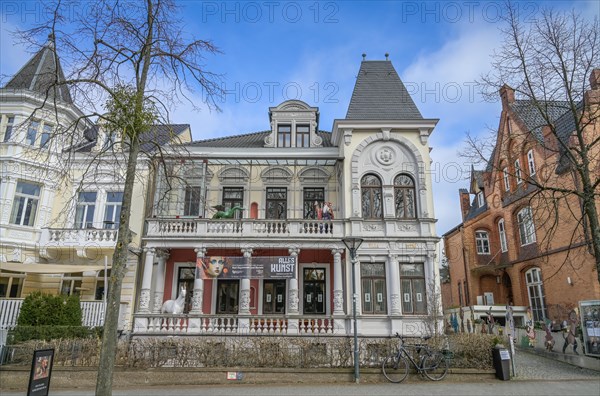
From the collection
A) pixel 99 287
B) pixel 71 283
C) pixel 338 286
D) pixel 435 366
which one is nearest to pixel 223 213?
pixel 338 286

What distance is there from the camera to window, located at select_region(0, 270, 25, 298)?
1828cm

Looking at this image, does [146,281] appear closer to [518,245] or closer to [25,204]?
[25,204]

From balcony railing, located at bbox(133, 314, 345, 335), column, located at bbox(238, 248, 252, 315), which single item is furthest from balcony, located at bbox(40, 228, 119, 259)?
column, located at bbox(238, 248, 252, 315)

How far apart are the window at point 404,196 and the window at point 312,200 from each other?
13.0 feet

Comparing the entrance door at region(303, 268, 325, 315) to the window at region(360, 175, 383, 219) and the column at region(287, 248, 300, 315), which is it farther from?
the window at region(360, 175, 383, 219)

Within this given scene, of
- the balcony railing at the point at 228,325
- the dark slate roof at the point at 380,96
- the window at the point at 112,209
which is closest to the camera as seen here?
the balcony railing at the point at 228,325

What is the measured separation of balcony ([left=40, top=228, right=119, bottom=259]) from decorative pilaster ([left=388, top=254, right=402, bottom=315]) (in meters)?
12.9

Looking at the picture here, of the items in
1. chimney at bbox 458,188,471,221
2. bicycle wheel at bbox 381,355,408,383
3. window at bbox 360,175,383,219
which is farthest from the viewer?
chimney at bbox 458,188,471,221

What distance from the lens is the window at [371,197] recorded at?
63.4 ft

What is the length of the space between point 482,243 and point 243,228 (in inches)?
911

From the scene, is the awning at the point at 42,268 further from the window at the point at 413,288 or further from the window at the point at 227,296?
the window at the point at 413,288

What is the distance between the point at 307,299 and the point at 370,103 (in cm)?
1089

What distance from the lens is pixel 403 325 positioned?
1733 centimetres

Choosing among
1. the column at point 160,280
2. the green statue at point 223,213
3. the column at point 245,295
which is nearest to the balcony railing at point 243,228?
the green statue at point 223,213
